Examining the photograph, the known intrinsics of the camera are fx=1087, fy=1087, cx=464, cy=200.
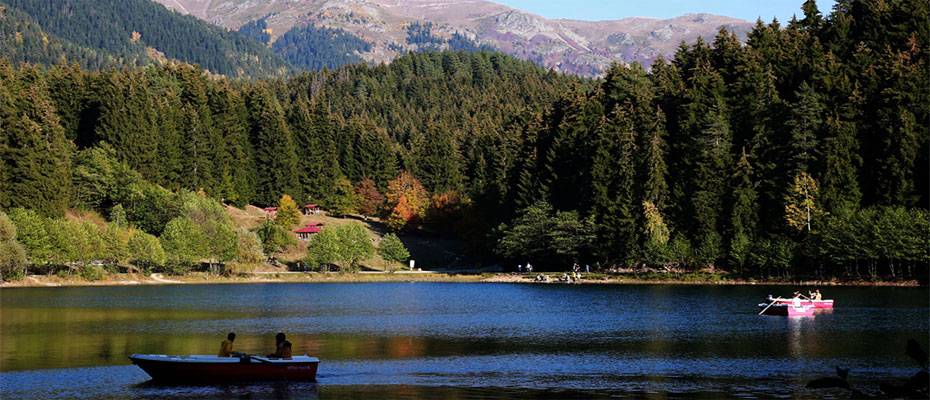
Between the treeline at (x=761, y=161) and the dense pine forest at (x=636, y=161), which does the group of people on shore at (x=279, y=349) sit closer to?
the dense pine forest at (x=636, y=161)

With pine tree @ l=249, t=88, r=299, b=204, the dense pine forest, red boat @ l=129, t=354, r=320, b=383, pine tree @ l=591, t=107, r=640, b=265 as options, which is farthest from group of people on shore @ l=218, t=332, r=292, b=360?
pine tree @ l=249, t=88, r=299, b=204

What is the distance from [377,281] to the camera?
13362cm

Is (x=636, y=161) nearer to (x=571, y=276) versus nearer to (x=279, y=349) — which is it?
(x=571, y=276)

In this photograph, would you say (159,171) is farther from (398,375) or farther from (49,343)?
(398,375)

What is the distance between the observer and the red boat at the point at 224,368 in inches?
1681

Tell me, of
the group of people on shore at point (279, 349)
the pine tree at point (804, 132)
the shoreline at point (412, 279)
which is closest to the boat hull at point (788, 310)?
the shoreline at point (412, 279)

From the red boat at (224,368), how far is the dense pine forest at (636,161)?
212 ft

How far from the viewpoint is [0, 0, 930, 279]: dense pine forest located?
110500 mm

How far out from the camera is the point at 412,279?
134625mm

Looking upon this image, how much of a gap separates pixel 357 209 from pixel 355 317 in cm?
10478

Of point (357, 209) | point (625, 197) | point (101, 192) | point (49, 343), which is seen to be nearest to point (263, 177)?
point (357, 209)

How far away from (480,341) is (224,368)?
20.0 m

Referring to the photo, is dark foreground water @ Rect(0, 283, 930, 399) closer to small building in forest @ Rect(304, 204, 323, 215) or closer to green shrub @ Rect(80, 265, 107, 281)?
green shrub @ Rect(80, 265, 107, 281)

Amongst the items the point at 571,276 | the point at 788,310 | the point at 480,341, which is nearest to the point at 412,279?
the point at 571,276
